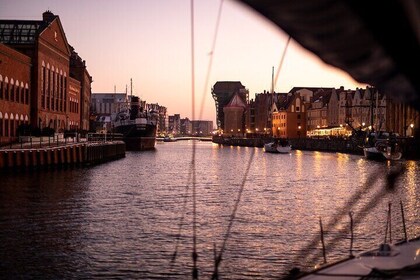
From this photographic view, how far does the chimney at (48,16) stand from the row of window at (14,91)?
42.9 feet

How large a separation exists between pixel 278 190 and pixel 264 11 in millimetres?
31424

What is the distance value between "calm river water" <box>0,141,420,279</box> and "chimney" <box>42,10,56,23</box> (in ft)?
128

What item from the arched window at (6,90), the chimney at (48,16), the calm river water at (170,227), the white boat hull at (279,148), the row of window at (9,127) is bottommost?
the calm river water at (170,227)

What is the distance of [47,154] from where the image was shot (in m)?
47.0

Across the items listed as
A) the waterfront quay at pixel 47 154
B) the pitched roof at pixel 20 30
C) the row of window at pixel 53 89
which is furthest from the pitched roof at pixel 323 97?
the pitched roof at pixel 20 30

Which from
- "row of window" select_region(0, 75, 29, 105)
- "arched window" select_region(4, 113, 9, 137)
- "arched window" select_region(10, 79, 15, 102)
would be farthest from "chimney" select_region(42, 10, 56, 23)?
"arched window" select_region(4, 113, 9, 137)

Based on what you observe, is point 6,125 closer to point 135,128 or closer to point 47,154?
point 47,154

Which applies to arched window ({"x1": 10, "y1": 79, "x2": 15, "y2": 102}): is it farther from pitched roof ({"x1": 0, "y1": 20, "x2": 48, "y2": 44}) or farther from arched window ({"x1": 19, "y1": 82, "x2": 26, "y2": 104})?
pitched roof ({"x1": 0, "y1": 20, "x2": 48, "y2": 44})

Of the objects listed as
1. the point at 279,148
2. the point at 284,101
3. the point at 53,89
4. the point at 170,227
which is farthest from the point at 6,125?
the point at 284,101

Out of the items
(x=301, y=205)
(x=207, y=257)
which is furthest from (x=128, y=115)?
(x=207, y=257)

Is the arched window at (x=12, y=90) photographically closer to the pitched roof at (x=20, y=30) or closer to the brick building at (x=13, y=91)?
the brick building at (x=13, y=91)

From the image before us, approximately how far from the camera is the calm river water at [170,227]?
14.6 metres

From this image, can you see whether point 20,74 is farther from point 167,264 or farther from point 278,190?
point 167,264

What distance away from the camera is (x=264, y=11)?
4207 mm
